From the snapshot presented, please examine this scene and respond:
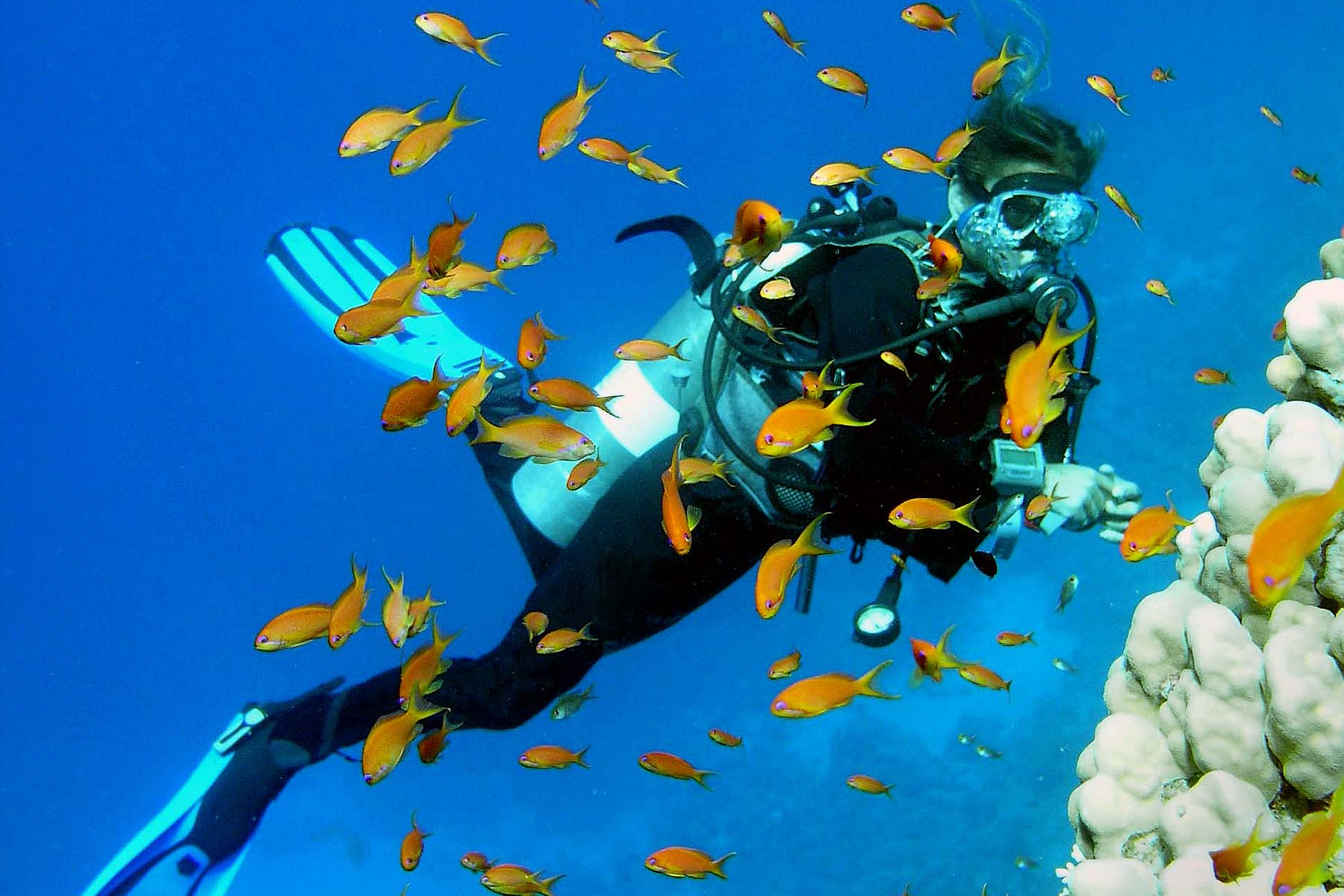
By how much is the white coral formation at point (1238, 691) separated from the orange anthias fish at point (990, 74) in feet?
6.72

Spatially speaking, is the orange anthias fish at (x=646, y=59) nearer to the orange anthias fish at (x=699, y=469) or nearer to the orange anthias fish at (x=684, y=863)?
the orange anthias fish at (x=699, y=469)

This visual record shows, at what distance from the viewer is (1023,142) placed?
146 inches

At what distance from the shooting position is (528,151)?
135ft

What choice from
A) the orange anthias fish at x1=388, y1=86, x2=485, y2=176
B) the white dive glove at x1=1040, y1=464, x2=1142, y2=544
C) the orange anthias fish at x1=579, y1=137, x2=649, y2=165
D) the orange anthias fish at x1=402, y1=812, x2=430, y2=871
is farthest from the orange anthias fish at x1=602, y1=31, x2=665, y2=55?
the orange anthias fish at x1=402, y1=812, x2=430, y2=871

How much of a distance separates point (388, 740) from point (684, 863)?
1.48 meters

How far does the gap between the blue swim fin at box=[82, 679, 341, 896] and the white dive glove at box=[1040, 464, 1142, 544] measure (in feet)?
16.4

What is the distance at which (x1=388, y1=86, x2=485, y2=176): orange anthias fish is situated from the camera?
3.42 meters

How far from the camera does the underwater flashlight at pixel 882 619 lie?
140 inches

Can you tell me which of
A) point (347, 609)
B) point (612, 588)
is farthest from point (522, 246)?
point (612, 588)

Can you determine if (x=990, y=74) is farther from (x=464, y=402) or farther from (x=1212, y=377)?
(x=464, y=402)

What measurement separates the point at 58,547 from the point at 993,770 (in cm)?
4888

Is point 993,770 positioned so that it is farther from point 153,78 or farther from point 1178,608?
point 153,78

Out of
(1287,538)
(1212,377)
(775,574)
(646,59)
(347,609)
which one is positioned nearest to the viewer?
(1287,538)

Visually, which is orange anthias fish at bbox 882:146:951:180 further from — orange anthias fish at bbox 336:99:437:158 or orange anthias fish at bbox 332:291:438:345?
orange anthias fish at bbox 332:291:438:345
